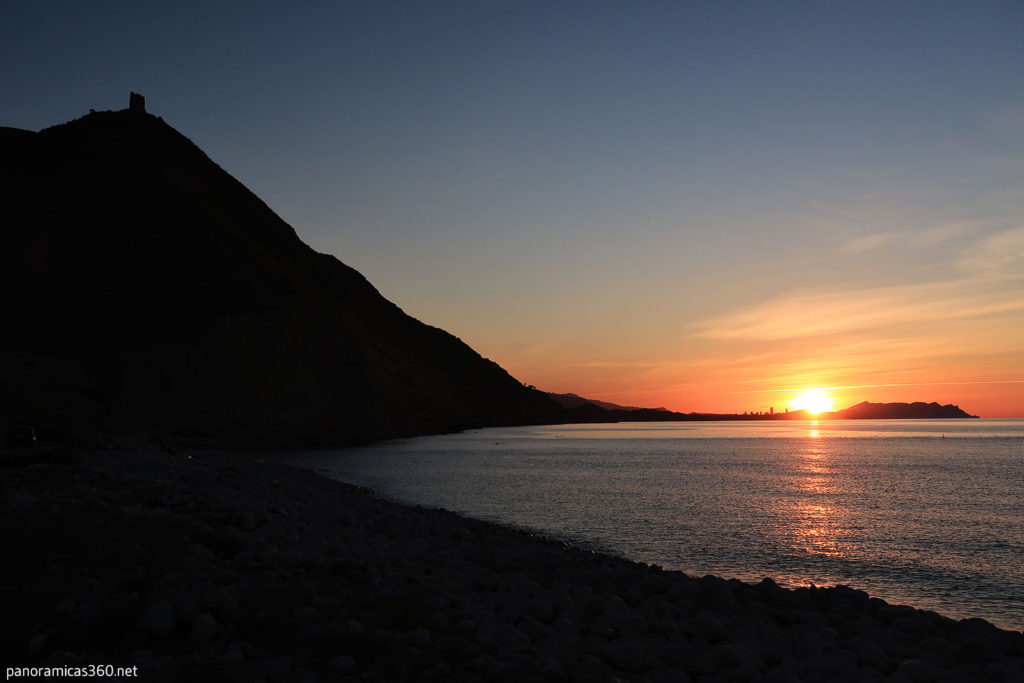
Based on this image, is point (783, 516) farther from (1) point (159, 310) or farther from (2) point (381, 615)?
(1) point (159, 310)

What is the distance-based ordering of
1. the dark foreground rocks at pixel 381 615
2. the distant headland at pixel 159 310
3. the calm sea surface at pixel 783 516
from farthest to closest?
the distant headland at pixel 159 310 < the calm sea surface at pixel 783 516 < the dark foreground rocks at pixel 381 615

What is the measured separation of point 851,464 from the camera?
65625mm

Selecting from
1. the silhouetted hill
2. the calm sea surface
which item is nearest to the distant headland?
the silhouetted hill

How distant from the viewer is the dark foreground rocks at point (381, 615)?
7.13m

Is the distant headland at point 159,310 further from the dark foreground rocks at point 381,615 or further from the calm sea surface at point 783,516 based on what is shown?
the dark foreground rocks at point 381,615

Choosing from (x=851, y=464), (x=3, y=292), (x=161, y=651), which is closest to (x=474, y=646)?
(x=161, y=651)

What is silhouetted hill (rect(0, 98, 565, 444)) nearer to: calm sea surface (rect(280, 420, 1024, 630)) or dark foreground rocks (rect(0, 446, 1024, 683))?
calm sea surface (rect(280, 420, 1024, 630))

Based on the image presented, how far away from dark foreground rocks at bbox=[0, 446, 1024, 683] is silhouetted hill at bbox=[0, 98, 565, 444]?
4558cm

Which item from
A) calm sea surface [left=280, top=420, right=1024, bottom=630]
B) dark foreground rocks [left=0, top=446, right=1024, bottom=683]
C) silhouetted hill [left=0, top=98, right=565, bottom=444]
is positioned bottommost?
calm sea surface [left=280, top=420, right=1024, bottom=630]

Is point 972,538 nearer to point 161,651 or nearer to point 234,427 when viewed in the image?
point 161,651

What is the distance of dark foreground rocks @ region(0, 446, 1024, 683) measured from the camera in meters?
7.13

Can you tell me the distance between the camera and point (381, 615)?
8844mm

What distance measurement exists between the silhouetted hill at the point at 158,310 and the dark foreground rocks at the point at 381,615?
45.6 m

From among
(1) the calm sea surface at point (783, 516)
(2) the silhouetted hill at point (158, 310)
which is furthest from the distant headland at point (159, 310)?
(1) the calm sea surface at point (783, 516)
